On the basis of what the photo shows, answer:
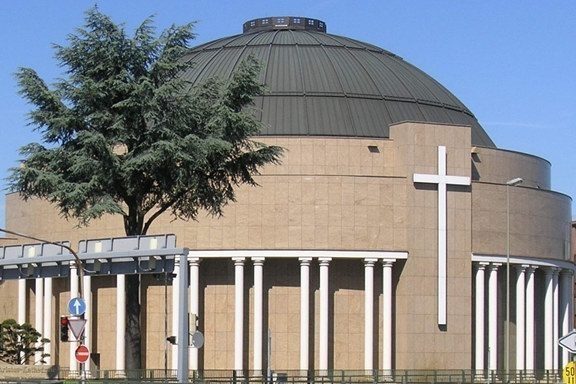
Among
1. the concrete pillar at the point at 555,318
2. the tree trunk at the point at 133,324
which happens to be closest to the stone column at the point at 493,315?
the concrete pillar at the point at 555,318

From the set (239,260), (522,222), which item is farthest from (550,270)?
(239,260)

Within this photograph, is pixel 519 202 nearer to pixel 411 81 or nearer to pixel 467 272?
pixel 467 272

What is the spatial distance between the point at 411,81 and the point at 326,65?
23.6 feet

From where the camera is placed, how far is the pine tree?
62.4 m

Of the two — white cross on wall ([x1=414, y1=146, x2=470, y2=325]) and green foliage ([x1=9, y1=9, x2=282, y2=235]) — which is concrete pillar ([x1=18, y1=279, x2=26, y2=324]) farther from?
green foliage ([x1=9, y1=9, x2=282, y2=235])

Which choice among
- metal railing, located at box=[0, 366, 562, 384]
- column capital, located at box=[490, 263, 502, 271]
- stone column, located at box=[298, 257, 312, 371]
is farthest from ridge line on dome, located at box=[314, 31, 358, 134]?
metal railing, located at box=[0, 366, 562, 384]

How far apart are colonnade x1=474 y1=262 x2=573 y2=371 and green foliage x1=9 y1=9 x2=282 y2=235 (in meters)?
36.2

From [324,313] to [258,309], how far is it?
429 centimetres

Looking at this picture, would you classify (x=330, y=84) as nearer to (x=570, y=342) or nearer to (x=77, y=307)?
(x=77, y=307)

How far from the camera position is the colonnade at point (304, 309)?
301ft

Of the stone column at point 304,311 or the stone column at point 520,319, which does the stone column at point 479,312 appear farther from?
the stone column at point 304,311

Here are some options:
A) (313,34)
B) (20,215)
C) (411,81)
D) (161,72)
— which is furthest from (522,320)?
(161,72)

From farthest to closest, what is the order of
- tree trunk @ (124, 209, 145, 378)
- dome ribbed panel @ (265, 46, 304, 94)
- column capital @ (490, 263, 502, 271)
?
dome ribbed panel @ (265, 46, 304, 94) < column capital @ (490, 263, 502, 271) < tree trunk @ (124, 209, 145, 378)

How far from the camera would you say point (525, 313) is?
333 feet
